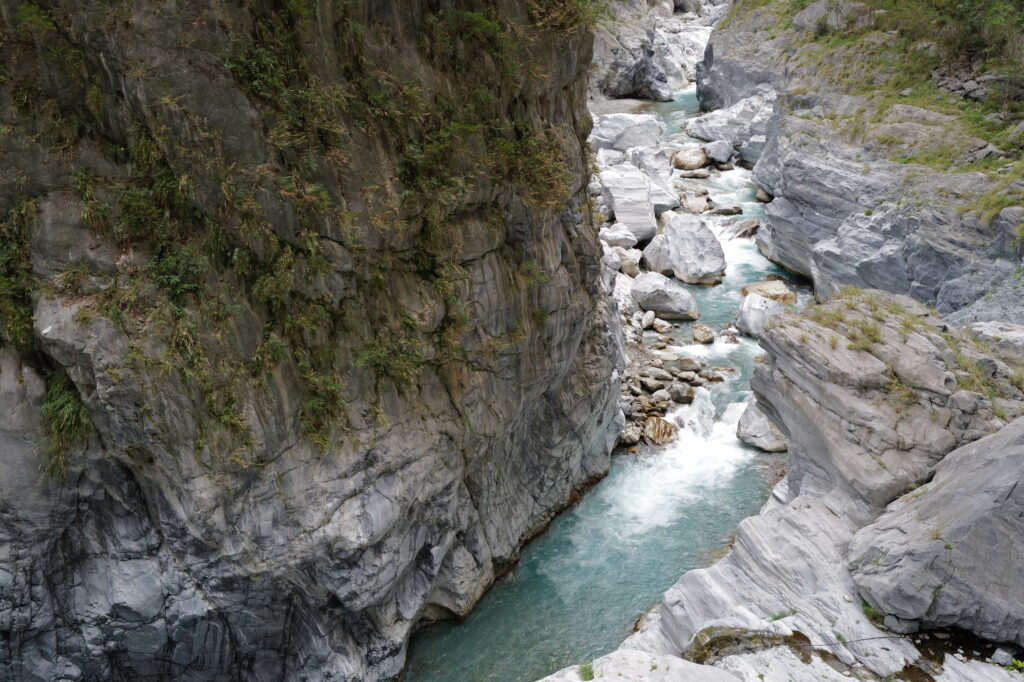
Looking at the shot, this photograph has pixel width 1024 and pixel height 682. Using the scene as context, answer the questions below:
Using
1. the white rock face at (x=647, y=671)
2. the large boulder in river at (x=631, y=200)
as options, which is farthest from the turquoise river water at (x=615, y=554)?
the large boulder in river at (x=631, y=200)

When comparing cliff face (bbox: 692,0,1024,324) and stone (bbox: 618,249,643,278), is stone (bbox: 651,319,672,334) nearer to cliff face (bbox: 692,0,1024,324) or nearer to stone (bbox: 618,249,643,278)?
stone (bbox: 618,249,643,278)

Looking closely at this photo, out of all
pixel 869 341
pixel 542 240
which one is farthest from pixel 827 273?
pixel 542 240

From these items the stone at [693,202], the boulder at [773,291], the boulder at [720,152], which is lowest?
the boulder at [773,291]

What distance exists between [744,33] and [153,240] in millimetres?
37136

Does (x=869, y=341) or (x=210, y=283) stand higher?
(x=210, y=283)

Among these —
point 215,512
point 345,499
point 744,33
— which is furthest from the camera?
point 744,33

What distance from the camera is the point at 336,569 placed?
32.8 ft

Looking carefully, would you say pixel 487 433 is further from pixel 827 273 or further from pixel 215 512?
pixel 827 273

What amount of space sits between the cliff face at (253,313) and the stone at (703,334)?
9722 mm

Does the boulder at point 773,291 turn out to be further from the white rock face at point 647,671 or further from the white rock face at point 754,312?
the white rock face at point 647,671

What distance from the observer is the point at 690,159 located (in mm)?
31641

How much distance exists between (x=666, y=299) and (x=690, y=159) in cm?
1272

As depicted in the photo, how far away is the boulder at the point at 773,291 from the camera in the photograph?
2230 centimetres

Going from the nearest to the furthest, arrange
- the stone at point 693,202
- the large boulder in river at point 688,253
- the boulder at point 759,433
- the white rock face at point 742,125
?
the boulder at point 759,433 → the large boulder in river at point 688,253 → the stone at point 693,202 → the white rock face at point 742,125
